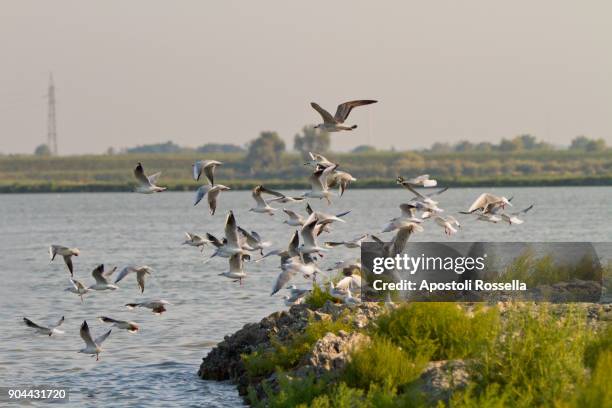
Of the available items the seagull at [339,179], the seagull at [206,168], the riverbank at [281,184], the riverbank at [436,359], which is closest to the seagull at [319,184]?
the seagull at [339,179]

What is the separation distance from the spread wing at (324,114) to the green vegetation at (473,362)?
5.47 meters

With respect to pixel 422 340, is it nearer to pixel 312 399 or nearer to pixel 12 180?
pixel 312 399

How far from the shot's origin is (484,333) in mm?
Result: 15688

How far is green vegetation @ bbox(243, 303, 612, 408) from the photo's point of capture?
1345 cm

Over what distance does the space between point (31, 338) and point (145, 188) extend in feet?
20.0

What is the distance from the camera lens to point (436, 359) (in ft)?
52.5

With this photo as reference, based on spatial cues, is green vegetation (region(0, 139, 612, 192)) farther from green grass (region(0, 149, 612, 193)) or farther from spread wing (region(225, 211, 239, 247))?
spread wing (region(225, 211, 239, 247))

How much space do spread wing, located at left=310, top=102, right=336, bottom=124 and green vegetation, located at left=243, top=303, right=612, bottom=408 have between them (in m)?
5.47

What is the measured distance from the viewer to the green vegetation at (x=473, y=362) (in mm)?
13445

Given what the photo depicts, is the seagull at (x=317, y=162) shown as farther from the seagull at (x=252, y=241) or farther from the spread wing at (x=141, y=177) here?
the spread wing at (x=141, y=177)

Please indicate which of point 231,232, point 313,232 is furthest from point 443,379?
point 231,232

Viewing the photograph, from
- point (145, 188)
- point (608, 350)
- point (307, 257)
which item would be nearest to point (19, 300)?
point (145, 188)

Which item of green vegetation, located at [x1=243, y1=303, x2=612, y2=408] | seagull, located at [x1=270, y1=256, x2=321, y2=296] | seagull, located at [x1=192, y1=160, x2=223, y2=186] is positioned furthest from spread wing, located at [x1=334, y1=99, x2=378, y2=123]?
green vegetation, located at [x1=243, y1=303, x2=612, y2=408]

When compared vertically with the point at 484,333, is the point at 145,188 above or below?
above
